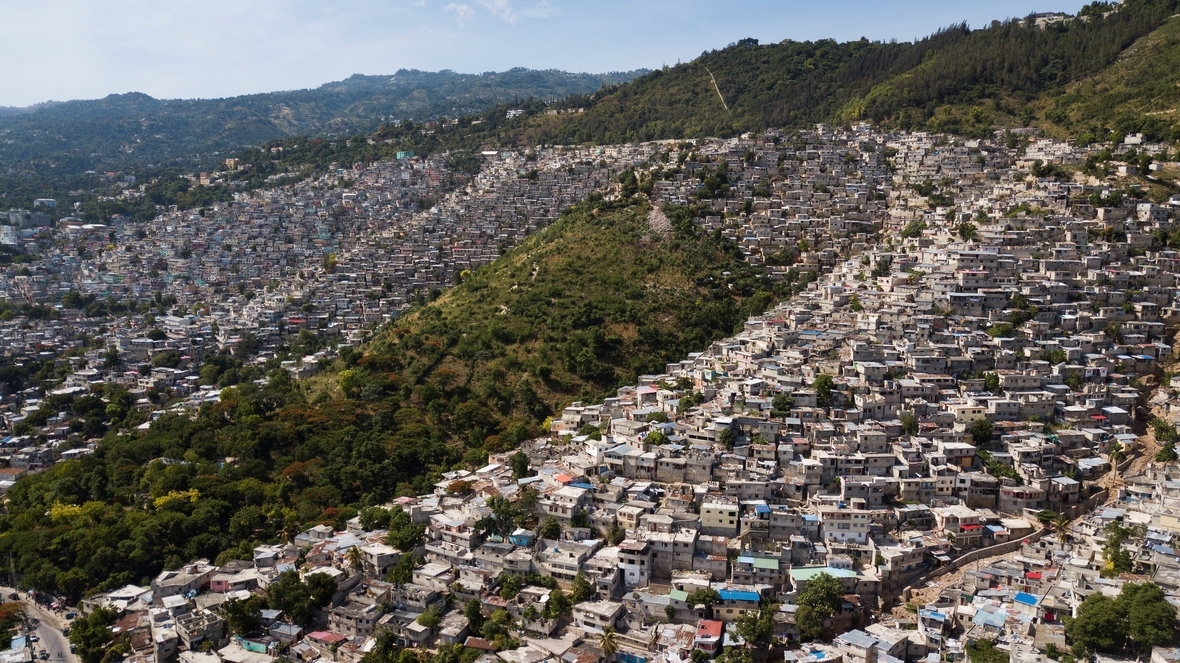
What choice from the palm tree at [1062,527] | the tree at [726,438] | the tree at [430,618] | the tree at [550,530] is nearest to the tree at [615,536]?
the tree at [550,530]

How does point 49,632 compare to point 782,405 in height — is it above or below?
below

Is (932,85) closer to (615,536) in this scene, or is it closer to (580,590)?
(615,536)

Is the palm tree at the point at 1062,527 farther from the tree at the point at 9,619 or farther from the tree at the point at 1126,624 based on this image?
the tree at the point at 9,619

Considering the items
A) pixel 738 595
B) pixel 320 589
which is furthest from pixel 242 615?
pixel 738 595

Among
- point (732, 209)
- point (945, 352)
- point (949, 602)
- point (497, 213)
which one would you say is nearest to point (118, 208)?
point (497, 213)

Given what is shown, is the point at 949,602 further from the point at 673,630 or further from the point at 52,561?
the point at 52,561

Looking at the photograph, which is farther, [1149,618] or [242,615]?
[242,615]
